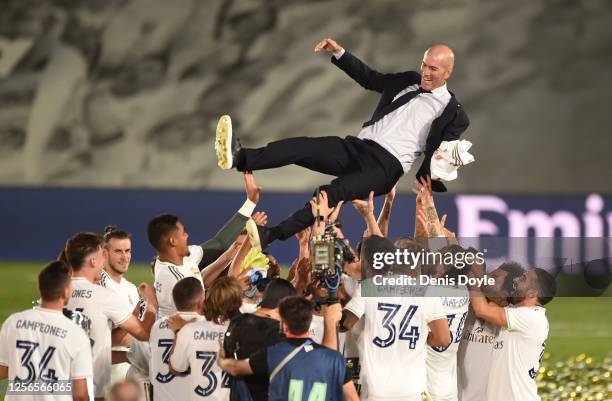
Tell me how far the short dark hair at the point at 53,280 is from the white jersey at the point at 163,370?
33.5 inches

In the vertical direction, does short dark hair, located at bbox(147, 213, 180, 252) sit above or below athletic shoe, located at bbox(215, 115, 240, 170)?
below

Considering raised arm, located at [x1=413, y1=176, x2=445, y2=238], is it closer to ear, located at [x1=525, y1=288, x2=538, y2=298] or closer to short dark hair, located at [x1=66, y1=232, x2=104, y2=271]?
ear, located at [x1=525, y1=288, x2=538, y2=298]

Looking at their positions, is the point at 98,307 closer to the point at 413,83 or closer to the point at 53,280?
the point at 53,280

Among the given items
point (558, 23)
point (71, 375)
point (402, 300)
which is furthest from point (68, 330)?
point (558, 23)

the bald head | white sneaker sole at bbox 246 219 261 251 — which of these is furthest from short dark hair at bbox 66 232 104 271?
the bald head

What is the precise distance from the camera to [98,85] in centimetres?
2042

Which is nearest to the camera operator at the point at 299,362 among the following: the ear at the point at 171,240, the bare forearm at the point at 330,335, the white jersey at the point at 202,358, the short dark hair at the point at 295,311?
the short dark hair at the point at 295,311

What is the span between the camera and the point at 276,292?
6.44 m

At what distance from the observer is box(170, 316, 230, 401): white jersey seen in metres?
Result: 6.65

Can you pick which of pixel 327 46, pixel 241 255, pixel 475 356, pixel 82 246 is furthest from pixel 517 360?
pixel 82 246

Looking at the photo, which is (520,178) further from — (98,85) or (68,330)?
(68,330)

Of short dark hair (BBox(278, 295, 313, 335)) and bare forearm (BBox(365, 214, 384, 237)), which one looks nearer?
short dark hair (BBox(278, 295, 313, 335))

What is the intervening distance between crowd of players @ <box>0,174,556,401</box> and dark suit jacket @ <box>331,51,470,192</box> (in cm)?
33

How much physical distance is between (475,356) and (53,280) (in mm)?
3074
